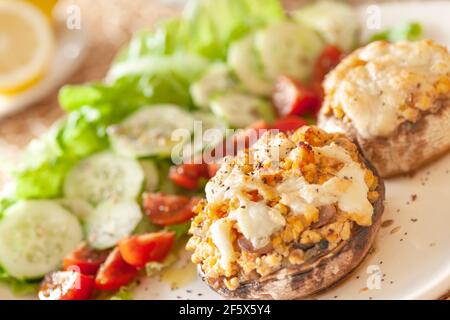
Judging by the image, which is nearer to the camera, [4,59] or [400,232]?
[400,232]

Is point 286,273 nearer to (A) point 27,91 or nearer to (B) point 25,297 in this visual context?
(B) point 25,297

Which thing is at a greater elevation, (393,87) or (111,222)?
(393,87)

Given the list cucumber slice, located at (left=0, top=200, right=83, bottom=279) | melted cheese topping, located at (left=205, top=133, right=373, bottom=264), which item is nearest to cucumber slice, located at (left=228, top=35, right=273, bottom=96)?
cucumber slice, located at (left=0, top=200, right=83, bottom=279)

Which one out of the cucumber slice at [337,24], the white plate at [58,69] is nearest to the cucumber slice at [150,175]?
the cucumber slice at [337,24]

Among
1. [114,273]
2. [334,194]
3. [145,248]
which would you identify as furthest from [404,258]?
[114,273]

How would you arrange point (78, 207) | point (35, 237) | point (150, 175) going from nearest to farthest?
point (35, 237) < point (78, 207) < point (150, 175)

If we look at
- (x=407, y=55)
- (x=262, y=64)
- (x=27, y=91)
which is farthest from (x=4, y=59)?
(x=407, y=55)

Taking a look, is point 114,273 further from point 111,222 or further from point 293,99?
point 293,99
